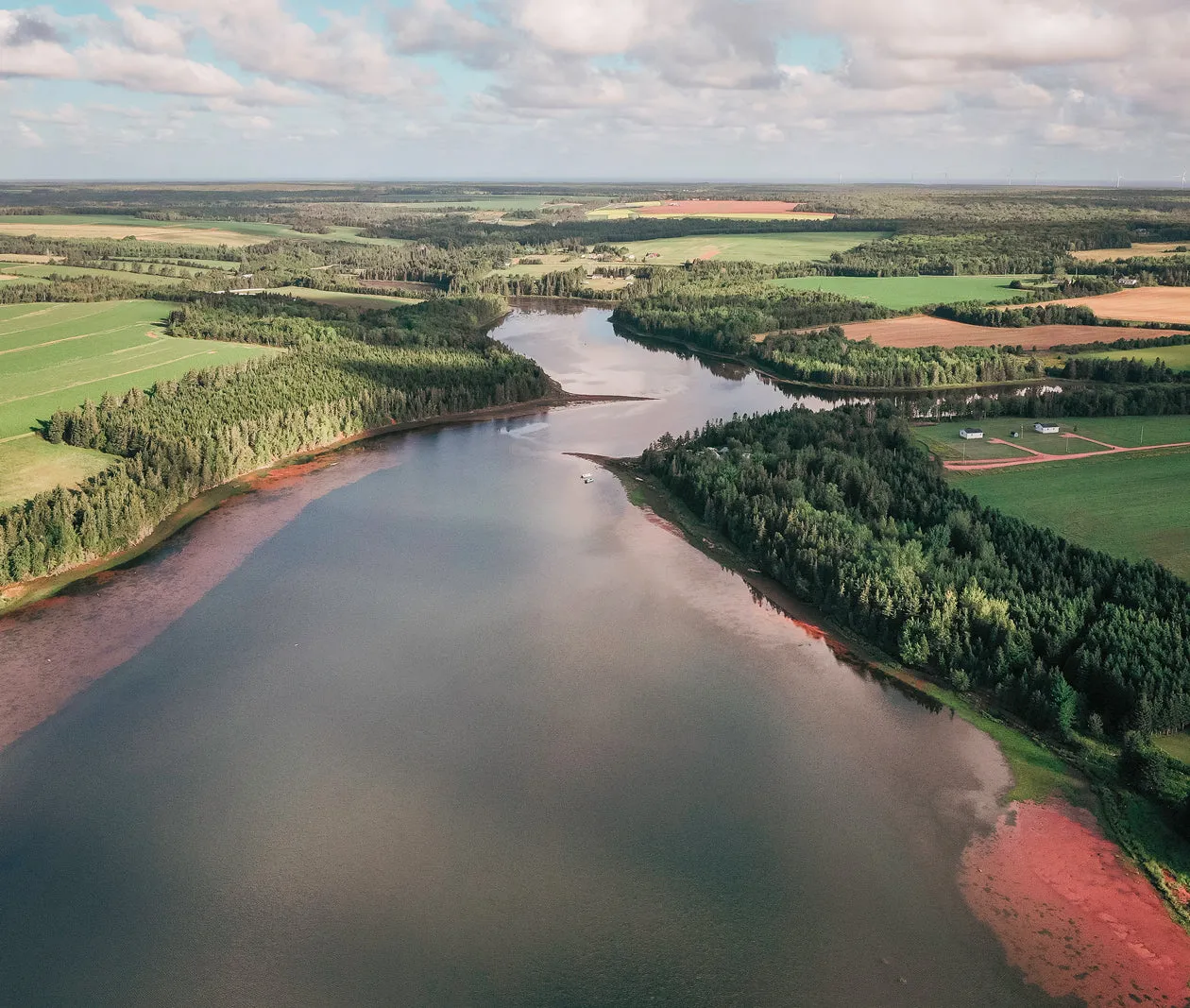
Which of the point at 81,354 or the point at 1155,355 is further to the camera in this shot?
the point at 1155,355

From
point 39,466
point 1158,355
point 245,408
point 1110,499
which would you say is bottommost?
point 39,466

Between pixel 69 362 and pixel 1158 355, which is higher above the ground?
pixel 1158 355

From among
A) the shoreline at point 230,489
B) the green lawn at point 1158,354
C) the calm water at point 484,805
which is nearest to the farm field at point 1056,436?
the green lawn at point 1158,354

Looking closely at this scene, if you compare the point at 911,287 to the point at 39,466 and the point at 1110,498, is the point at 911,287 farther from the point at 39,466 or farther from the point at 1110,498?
the point at 39,466

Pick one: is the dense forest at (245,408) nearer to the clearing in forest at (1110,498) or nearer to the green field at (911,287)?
the clearing in forest at (1110,498)

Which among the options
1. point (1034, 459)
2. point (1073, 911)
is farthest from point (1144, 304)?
point (1073, 911)

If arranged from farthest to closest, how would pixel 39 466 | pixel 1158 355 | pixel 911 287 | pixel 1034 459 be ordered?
pixel 911 287
pixel 1158 355
pixel 1034 459
pixel 39 466
